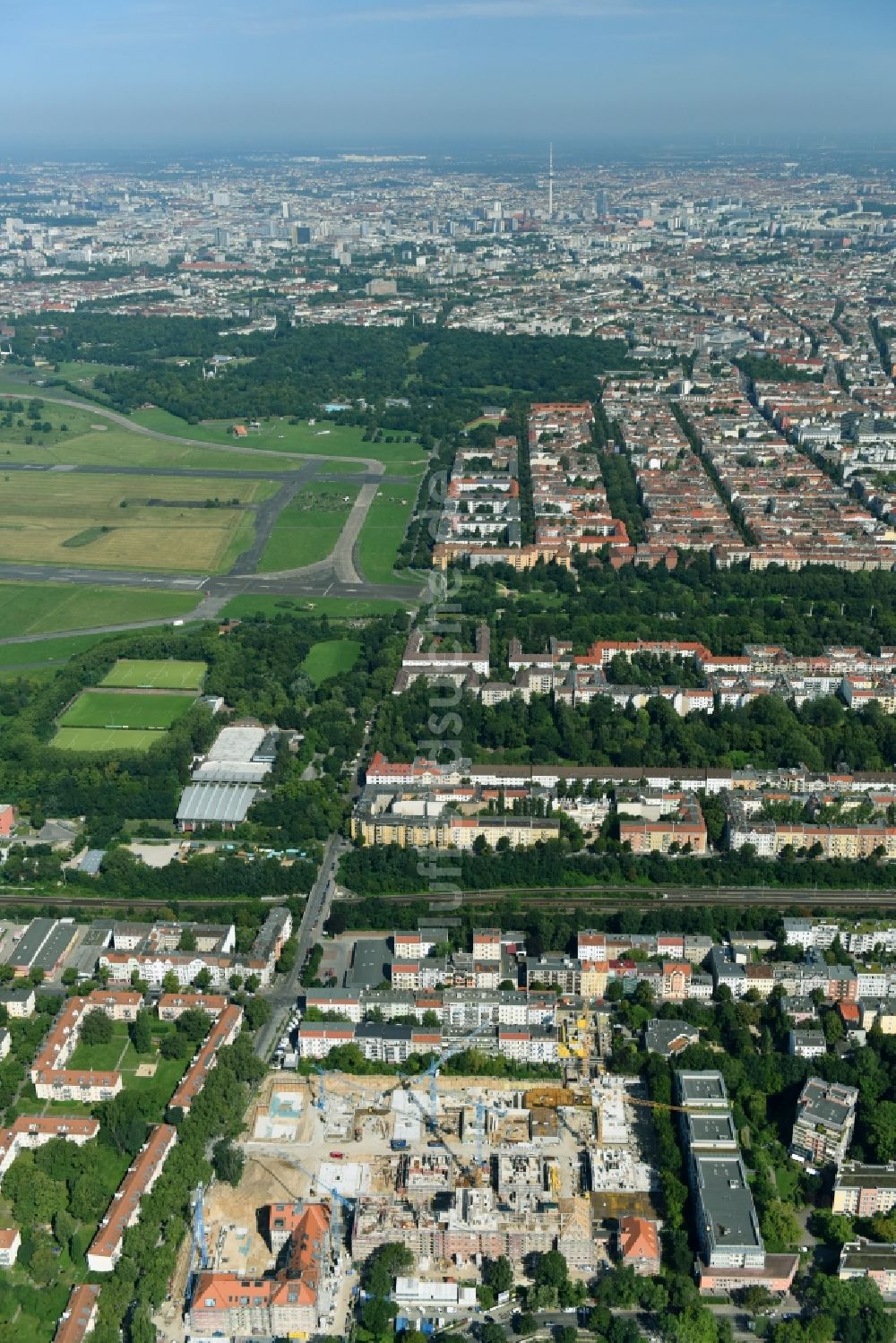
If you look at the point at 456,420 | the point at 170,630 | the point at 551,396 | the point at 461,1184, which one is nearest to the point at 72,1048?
the point at 461,1184

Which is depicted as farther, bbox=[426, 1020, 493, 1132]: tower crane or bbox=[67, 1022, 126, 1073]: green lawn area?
bbox=[67, 1022, 126, 1073]: green lawn area

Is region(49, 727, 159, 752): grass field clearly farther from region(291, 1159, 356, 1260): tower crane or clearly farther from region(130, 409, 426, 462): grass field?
region(130, 409, 426, 462): grass field

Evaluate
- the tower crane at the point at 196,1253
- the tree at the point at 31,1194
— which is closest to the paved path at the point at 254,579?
the tree at the point at 31,1194

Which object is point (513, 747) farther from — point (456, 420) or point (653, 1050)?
point (456, 420)

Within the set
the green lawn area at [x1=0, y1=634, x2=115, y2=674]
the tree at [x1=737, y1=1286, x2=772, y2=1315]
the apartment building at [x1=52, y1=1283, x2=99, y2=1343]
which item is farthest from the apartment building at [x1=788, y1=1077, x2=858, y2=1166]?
the green lawn area at [x1=0, y1=634, x2=115, y2=674]

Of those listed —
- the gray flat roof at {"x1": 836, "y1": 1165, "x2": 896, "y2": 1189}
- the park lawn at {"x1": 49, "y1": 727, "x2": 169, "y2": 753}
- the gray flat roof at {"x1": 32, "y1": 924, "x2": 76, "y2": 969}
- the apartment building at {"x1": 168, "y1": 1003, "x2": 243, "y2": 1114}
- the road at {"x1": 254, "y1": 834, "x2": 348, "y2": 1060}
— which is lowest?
the park lawn at {"x1": 49, "y1": 727, "x2": 169, "y2": 753}

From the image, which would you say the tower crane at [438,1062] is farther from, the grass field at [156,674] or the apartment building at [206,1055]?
the grass field at [156,674]

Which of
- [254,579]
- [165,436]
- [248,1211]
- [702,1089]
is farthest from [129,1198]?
[165,436]
